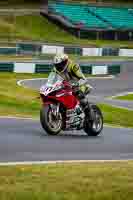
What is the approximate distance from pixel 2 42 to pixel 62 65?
141ft

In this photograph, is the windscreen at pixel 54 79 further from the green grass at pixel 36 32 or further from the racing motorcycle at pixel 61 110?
the green grass at pixel 36 32

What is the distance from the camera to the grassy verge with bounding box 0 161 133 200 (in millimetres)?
7590

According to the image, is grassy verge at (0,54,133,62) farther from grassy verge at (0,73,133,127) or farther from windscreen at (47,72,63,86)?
windscreen at (47,72,63,86)

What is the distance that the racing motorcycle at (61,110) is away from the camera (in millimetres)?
13375

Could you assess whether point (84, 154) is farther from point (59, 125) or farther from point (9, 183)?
point (9, 183)

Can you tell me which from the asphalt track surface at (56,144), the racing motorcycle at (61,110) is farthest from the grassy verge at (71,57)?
the racing motorcycle at (61,110)

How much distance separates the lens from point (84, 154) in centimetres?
1191

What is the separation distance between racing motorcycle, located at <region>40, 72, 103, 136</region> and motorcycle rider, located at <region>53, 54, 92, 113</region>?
10cm

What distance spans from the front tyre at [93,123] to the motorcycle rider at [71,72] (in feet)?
1.77

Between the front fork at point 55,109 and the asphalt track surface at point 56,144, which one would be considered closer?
the asphalt track surface at point 56,144

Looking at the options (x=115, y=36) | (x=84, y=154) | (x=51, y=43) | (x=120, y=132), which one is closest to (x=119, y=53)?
(x=51, y=43)

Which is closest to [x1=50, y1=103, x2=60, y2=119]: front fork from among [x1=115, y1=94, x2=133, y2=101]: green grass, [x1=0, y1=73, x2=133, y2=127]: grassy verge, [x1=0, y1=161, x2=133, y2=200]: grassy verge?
[x1=0, y1=161, x2=133, y2=200]: grassy verge

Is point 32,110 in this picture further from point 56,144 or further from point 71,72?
point 56,144

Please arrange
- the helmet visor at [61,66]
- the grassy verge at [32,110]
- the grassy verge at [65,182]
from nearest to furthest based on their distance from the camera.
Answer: the grassy verge at [65,182] < the helmet visor at [61,66] < the grassy verge at [32,110]
